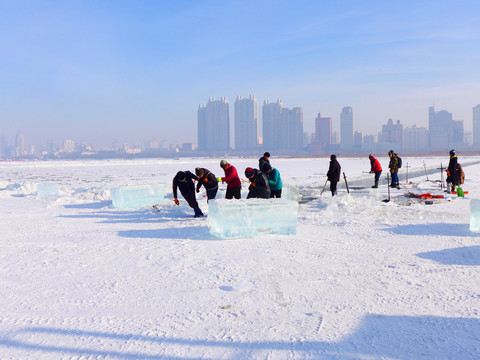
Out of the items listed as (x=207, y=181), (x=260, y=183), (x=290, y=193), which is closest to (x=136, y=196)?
(x=207, y=181)

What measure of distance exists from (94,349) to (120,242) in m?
3.76

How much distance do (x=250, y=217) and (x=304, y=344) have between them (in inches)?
147

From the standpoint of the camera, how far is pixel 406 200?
456 inches

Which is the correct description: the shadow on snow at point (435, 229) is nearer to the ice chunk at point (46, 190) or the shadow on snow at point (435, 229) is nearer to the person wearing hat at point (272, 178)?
the person wearing hat at point (272, 178)

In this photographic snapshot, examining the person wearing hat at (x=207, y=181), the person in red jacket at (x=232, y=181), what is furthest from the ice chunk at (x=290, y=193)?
the person in red jacket at (x=232, y=181)

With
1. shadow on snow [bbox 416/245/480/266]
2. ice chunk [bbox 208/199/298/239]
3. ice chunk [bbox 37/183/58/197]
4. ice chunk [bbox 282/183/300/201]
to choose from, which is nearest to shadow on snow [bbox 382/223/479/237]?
shadow on snow [bbox 416/245/480/266]

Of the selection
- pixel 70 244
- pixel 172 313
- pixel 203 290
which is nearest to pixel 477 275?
pixel 203 290

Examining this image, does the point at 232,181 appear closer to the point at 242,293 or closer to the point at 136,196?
the point at 136,196

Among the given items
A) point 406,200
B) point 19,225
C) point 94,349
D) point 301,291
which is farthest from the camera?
point 406,200

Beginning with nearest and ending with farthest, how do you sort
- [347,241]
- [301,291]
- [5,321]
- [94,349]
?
[94,349], [5,321], [301,291], [347,241]

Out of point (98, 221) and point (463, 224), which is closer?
point (463, 224)

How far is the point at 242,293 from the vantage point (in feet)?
13.9

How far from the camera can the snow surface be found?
10.3 feet

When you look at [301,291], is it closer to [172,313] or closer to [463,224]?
[172,313]
